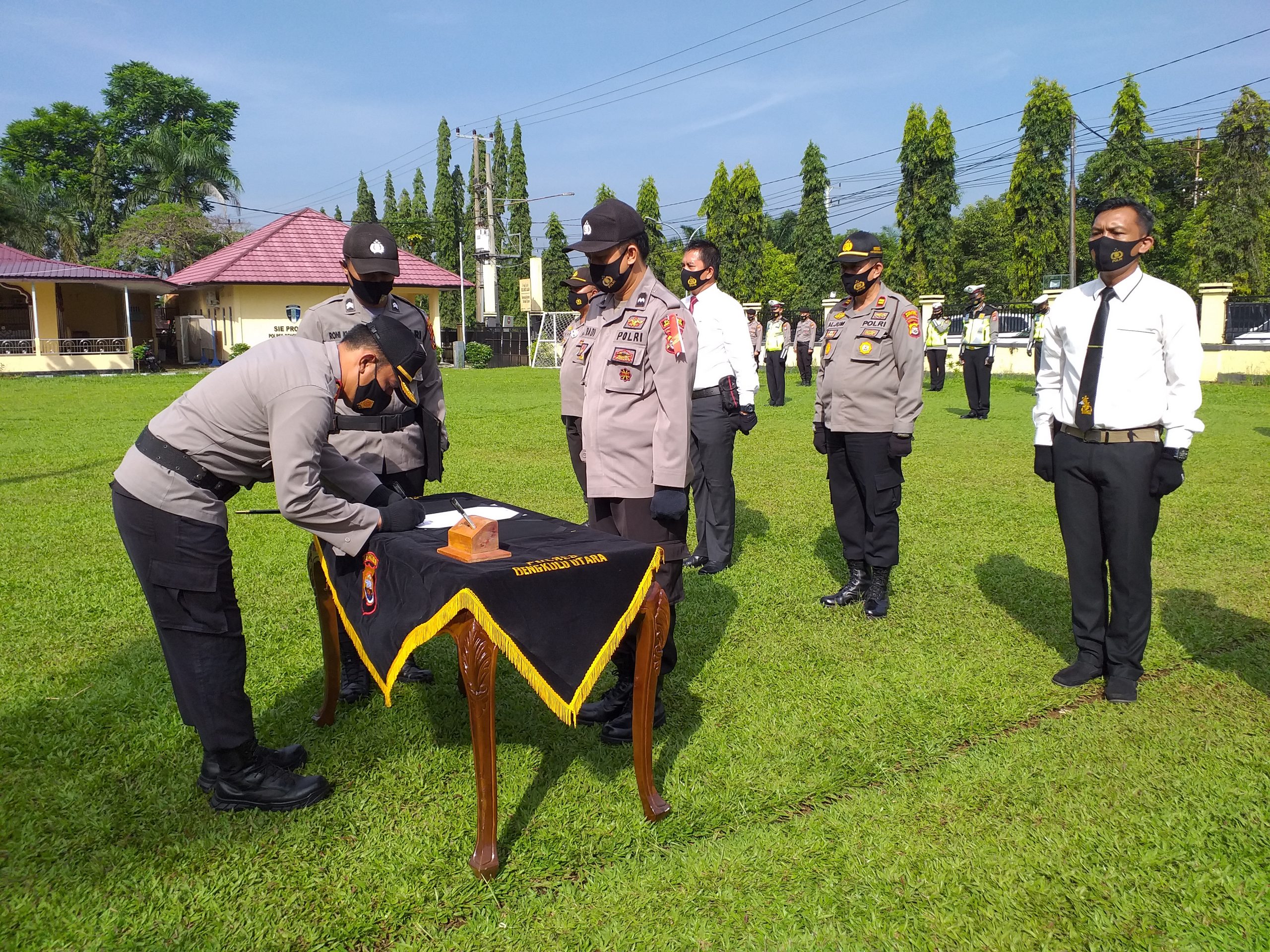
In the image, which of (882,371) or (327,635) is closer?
(327,635)

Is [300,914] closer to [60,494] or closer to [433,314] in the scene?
[60,494]

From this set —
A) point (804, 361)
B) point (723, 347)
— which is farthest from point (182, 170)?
point (723, 347)

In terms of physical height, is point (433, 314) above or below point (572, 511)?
above

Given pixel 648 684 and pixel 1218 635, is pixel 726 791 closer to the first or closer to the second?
pixel 648 684

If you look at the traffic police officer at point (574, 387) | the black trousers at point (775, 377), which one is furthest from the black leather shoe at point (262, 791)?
the black trousers at point (775, 377)

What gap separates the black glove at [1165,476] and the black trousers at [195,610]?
383cm

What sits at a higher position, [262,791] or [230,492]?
[230,492]

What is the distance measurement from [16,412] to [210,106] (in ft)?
144

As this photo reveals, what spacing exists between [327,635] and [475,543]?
1.41 meters

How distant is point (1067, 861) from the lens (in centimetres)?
296

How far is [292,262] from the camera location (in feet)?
110

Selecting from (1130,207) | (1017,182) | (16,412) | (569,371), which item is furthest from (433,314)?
(1130,207)

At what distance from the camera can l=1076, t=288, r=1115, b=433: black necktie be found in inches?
165

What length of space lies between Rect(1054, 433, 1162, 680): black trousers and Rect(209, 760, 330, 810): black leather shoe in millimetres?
3491
